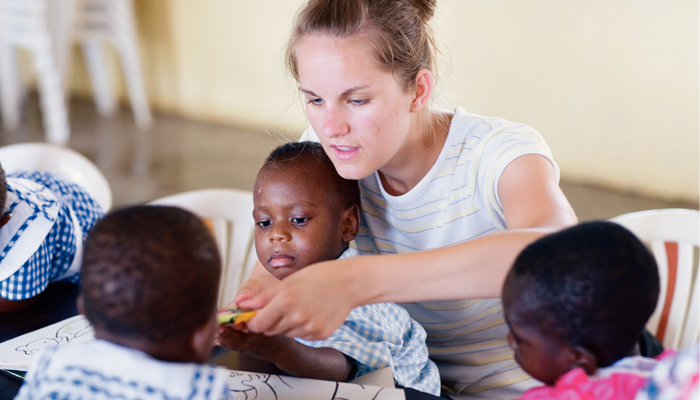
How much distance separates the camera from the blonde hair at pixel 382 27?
1020 mm

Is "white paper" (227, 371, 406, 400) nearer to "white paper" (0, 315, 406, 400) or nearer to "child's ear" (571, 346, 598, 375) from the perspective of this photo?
"white paper" (0, 315, 406, 400)

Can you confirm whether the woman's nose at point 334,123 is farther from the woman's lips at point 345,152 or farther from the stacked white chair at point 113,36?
the stacked white chair at point 113,36

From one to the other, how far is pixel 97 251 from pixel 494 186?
0.65 m

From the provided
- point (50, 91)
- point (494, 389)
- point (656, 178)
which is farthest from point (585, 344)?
point (50, 91)

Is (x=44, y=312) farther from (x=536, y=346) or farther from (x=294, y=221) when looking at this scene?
(x=536, y=346)

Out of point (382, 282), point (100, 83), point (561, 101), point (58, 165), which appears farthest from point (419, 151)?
point (100, 83)

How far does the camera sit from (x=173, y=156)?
12.0 feet

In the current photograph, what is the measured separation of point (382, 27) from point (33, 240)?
0.74m

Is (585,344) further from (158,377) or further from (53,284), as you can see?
(53,284)

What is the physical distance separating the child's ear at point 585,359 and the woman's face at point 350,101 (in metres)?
0.51

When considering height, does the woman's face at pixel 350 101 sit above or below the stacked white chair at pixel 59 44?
above

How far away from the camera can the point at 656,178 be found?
3236 millimetres

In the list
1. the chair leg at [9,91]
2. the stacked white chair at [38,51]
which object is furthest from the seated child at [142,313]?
the chair leg at [9,91]

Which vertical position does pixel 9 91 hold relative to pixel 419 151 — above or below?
below
